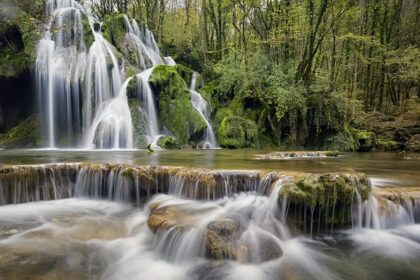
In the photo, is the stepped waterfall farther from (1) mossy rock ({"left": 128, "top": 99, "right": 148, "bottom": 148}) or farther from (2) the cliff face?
(2) the cliff face

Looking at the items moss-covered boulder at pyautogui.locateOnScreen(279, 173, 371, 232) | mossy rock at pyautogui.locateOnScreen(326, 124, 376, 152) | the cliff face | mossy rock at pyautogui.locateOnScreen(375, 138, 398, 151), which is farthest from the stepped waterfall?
moss-covered boulder at pyautogui.locateOnScreen(279, 173, 371, 232)

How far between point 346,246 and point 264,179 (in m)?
1.72

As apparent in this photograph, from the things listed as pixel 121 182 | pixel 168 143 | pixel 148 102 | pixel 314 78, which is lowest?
pixel 121 182

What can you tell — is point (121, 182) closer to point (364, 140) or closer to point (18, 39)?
point (364, 140)

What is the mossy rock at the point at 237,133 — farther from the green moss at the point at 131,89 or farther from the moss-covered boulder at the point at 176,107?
the green moss at the point at 131,89

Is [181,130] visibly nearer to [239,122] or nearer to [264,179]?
[239,122]

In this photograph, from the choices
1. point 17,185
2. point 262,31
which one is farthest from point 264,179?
point 262,31

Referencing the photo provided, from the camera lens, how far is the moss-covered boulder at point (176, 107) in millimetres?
15289

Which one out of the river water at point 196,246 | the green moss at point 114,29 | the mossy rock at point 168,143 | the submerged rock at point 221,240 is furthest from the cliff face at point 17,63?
the submerged rock at point 221,240

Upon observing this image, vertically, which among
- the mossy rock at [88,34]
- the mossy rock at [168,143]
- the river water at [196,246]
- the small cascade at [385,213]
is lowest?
the river water at [196,246]

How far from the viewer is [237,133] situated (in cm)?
1534

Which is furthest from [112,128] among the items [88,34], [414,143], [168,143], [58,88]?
[414,143]

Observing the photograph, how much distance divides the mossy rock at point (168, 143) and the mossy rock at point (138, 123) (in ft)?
2.34

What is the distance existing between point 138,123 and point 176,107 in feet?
7.00
